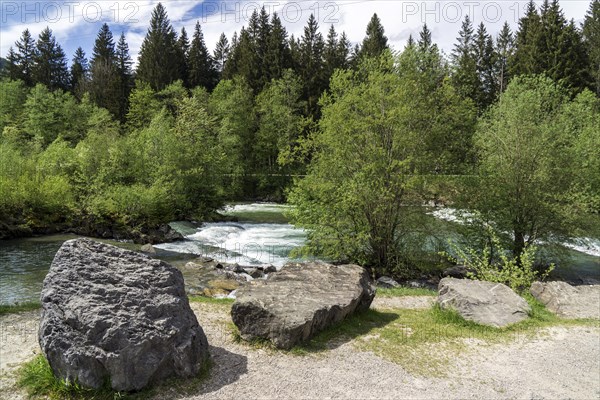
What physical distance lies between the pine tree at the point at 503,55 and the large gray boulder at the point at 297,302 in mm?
57687

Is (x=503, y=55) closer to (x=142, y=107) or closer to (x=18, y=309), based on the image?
(x=142, y=107)

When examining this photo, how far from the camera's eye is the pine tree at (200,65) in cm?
7244

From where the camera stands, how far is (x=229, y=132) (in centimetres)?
4700

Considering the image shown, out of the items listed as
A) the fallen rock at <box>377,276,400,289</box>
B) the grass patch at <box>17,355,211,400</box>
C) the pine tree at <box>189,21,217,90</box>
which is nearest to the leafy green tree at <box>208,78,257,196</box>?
the pine tree at <box>189,21,217,90</box>

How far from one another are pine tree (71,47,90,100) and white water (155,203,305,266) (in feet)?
173

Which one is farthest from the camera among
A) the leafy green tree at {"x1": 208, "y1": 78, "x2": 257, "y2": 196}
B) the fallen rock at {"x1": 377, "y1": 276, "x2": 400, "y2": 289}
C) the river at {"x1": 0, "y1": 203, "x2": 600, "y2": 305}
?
the leafy green tree at {"x1": 208, "y1": 78, "x2": 257, "y2": 196}

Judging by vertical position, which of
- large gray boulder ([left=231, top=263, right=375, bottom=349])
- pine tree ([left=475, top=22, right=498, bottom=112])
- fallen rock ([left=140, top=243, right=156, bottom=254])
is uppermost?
pine tree ([left=475, top=22, right=498, bottom=112])

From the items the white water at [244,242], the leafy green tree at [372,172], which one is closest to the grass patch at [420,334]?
the leafy green tree at [372,172]

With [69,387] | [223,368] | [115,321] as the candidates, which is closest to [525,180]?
[223,368]

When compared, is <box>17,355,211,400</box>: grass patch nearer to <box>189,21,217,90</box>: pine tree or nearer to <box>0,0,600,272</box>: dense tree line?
<box>0,0,600,272</box>: dense tree line

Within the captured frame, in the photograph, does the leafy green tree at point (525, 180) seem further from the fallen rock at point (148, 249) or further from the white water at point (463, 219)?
the fallen rock at point (148, 249)

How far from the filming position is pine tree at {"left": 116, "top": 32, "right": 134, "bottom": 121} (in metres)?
66.5

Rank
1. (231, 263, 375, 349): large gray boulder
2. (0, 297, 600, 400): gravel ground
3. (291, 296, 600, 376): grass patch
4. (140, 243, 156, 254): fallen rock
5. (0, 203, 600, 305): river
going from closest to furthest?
(0, 297, 600, 400): gravel ground < (291, 296, 600, 376): grass patch < (231, 263, 375, 349): large gray boulder < (0, 203, 600, 305): river < (140, 243, 156, 254): fallen rock

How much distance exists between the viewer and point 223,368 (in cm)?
762
